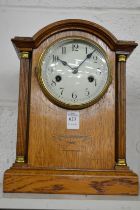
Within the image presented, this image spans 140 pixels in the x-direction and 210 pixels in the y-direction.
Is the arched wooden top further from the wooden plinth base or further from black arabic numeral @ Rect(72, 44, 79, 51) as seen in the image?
the wooden plinth base

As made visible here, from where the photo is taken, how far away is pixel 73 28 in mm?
930

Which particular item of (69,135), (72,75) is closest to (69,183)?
(69,135)

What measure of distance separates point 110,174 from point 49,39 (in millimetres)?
368

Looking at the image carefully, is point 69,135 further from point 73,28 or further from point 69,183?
point 73,28

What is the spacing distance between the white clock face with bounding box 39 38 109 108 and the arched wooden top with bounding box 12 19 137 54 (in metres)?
0.03

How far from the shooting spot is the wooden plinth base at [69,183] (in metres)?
0.83

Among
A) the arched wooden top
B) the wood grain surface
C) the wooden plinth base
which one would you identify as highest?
the arched wooden top

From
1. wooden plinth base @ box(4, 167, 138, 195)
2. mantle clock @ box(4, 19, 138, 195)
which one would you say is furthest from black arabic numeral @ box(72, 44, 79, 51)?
wooden plinth base @ box(4, 167, 138, 195)

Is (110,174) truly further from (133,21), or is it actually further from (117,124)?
(133,21)

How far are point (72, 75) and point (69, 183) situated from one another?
0.86ft

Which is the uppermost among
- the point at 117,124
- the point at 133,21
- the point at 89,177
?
the point at 133,21

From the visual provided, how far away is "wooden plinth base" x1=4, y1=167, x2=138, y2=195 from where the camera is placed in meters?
0.83

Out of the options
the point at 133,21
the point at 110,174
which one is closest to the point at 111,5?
the point at 133,21

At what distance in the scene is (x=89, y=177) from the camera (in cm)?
84
